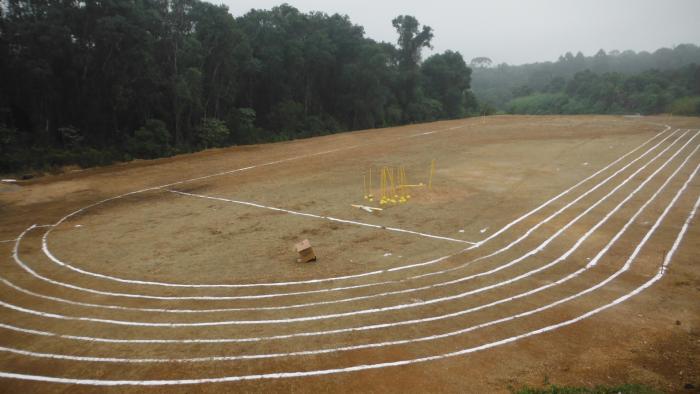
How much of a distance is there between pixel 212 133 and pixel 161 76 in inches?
231

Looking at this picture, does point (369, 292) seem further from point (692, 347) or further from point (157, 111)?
point (157, 111)

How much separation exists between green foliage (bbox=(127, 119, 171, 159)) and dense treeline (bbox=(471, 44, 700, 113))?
200 ft

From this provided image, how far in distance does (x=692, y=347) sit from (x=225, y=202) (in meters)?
17.5

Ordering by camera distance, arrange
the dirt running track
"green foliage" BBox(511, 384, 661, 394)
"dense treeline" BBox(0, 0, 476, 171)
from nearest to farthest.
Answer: "green foliage" BBox(511, 384, 661, 394)
the dirt running track
"dense treeline" BBox(0, 0, 476, 171)

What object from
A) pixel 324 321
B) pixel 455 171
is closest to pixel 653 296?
pixel 324 321

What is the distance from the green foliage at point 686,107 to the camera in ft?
197

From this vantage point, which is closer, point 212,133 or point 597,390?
point 597,390

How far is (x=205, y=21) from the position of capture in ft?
111

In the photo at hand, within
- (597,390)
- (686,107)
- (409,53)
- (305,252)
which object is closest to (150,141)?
(305,252)

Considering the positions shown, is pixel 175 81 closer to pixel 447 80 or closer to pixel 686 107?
pixel 447 80

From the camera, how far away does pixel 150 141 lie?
31609 millimetres

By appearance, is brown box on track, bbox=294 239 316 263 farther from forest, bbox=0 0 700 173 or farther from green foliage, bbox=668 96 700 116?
green foliage, bbox=668 96 700 116

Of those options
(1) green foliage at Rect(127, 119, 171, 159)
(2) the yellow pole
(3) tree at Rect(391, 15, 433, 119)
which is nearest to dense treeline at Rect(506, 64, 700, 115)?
(3) tree at Rect(391, 15, 433, 119)

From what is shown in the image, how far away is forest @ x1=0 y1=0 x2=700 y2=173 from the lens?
27703 millimetres
